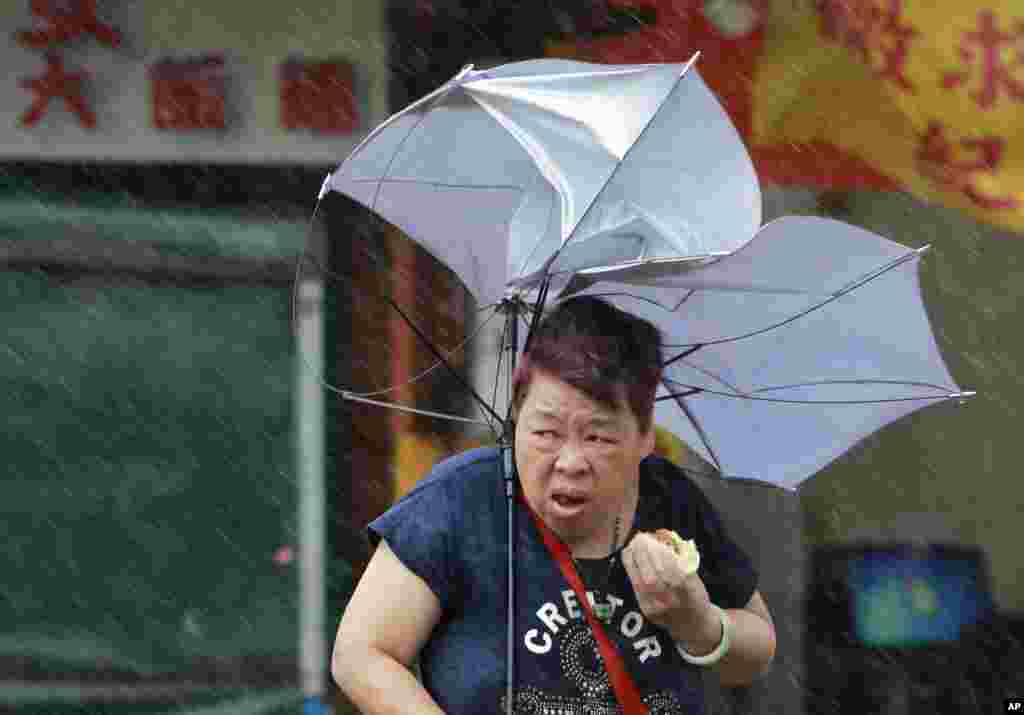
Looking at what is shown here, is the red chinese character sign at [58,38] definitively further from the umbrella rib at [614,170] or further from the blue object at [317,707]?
the umbrella rib at [614,170]

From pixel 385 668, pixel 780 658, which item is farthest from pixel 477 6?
pixel 385 668

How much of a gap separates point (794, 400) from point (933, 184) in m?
3.23

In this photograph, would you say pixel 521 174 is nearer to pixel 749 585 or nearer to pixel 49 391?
pixel 749 585

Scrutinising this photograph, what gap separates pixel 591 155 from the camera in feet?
9.21

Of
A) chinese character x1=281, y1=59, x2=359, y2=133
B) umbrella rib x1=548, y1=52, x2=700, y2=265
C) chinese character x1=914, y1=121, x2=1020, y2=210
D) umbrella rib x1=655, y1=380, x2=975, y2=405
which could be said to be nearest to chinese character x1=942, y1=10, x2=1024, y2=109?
chinese character x1=914, y1=121, x2=1020, y2=210

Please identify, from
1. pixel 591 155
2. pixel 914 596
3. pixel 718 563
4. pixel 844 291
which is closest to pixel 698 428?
pixel 718 563

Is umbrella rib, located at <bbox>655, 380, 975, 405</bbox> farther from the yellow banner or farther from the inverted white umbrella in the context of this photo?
the yellow banner

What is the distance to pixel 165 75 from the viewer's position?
696 cm

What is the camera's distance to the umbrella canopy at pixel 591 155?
9.12 ft

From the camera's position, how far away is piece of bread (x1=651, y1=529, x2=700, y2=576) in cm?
273

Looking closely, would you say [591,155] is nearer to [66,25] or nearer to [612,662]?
[612,662]

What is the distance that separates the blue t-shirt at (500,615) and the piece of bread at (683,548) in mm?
103

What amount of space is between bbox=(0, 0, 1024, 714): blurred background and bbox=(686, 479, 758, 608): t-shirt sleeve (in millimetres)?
3507

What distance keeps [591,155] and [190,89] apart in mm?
4497
